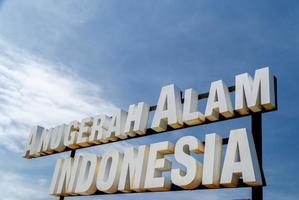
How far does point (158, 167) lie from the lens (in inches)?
352

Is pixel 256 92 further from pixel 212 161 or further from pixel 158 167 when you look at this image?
pixel 158 167

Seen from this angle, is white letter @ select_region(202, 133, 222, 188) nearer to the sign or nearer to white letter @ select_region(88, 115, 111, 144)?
the sign

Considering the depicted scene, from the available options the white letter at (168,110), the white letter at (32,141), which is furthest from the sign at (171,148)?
the white letter at (32,141)

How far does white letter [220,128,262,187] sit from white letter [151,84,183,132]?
5.46 feet

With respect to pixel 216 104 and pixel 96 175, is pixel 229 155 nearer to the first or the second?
pixel 216 104

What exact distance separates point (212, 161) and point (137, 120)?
2849mm

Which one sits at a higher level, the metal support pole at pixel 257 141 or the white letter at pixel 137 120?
the white letter at pixel 137 120

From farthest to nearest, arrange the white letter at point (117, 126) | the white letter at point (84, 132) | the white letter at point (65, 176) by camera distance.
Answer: the white letter at point (84, 132), the white letter at point (65, 176), the white letter at point (117, 126)

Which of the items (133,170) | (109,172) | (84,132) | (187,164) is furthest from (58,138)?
(187,164)

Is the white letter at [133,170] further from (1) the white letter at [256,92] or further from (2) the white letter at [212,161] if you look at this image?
(1) the white letter at [256,92]

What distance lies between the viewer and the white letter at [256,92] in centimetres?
791

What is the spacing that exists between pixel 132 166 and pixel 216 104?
2.65 meters

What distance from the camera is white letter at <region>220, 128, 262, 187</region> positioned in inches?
291

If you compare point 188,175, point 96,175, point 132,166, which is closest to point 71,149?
point 96,175
